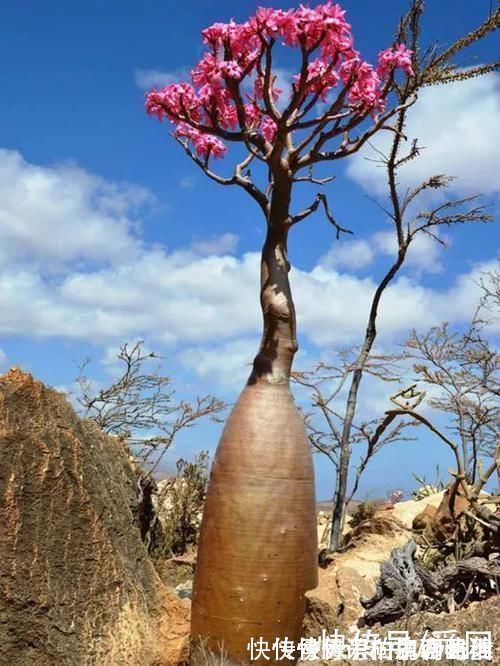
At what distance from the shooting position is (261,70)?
15.5 feet

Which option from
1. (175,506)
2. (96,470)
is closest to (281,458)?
(96,470)

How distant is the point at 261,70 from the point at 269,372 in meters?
1.77

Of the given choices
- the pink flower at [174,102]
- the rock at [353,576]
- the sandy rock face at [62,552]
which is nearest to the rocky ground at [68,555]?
the sandy rock face at [62,552]

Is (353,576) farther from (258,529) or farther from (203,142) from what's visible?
(203,142)

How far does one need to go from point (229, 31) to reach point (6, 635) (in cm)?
318

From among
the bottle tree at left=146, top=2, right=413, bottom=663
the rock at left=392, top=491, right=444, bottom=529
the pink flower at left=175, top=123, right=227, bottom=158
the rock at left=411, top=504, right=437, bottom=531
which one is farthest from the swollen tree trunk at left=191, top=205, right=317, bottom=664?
the rock at left=392, top=491, right=444, bottom=529

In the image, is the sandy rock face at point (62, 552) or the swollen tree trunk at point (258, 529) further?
the swollen tree trunk at point (258, 529)

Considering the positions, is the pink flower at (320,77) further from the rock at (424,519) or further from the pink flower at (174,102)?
the rock at (424,519)

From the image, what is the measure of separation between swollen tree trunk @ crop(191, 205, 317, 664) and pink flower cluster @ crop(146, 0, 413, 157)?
159 cm

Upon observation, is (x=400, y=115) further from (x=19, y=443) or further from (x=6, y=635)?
(x=6, y=635)

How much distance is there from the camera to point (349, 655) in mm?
3975

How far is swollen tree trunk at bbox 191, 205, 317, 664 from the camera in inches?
160

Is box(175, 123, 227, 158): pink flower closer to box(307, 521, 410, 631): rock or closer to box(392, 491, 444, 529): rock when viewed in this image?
box(307, 521, 410, 631): rock

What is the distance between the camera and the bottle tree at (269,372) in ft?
13.4
